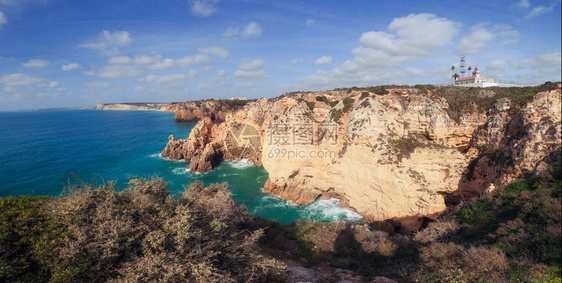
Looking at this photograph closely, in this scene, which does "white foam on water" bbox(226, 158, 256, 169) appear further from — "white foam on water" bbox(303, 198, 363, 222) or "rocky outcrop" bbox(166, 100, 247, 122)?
"rocky outcrop" bbox(166, 100, 247, 122)

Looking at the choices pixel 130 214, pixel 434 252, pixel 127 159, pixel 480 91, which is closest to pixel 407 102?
pixel 480 91

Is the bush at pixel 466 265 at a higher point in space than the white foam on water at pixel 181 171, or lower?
higher

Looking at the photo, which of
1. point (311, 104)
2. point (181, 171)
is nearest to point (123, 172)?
point (181, 171)

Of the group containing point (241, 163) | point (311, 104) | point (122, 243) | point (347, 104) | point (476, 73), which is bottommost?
point (241, 163)

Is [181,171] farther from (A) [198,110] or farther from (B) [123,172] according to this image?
(A) [198,110]

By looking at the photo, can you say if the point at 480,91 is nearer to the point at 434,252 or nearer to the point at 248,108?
the point at 434,252

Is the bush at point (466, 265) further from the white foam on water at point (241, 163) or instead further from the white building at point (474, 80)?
the white building at point (474, 80)

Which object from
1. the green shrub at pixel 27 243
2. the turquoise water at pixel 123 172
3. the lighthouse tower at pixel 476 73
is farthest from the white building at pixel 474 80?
the green shrub at pixel 27 243
